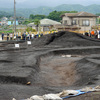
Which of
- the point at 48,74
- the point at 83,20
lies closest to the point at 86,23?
the point at 83,20

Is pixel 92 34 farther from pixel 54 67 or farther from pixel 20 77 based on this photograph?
pixel 20 77

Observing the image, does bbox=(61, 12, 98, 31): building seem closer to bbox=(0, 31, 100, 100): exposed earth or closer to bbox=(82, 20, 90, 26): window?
bbox=(82, 20, 90, 26): window

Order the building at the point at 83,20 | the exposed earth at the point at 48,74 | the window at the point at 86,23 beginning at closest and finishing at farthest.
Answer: the exposed earth at the point at 48,74
the building at the point at 83,20
the window at the point at 86,23

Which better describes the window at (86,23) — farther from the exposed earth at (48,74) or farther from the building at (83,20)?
the exposed earth at (48,74)

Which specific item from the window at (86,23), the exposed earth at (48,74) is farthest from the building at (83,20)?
the exposed earth at (48,74)

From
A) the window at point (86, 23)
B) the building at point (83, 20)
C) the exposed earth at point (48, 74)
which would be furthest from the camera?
the window at point (86, 23)

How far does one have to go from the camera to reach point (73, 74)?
60.4 ft

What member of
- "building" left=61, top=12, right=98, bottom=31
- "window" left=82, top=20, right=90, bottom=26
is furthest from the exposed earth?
"window" left=82, top=20, right=90, bottom=26

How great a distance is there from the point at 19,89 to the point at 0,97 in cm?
158

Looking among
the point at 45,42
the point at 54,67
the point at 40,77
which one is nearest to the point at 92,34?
the point at 45,42

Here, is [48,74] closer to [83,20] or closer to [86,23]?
[86,23]

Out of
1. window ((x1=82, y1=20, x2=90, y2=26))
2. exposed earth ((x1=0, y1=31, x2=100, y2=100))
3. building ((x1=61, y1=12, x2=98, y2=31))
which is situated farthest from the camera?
window ((x1=82, y1=20, x2=90, y2=26))

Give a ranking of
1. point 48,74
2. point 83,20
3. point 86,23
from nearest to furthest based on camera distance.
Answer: point 48,74, point 86,23, point 83,20

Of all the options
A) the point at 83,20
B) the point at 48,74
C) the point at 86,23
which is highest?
the point at 83,20
